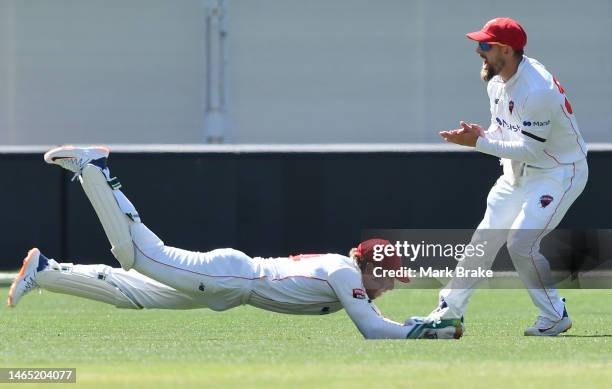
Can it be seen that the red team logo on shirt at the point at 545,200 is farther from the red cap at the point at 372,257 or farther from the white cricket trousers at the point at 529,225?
the red cap at the point at 372,257

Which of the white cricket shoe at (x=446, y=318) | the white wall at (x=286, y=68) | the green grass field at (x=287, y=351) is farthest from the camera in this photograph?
the white wall at (x=286, y=68)

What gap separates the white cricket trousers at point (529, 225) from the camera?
30.0ft

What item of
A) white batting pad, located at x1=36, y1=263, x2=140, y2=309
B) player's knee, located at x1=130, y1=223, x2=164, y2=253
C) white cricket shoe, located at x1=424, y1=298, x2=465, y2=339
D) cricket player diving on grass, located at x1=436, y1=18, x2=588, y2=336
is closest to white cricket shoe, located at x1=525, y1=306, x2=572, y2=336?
cricket player diving on grass, located at x1=436, y1=18, x2=588, y2=336

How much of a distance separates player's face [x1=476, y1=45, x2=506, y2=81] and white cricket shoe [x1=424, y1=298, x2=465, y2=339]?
5.14 ft

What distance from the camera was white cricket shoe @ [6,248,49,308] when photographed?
29.2ft

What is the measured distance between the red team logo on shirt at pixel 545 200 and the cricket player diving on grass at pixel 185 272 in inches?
41.6

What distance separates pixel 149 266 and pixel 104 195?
549 mm

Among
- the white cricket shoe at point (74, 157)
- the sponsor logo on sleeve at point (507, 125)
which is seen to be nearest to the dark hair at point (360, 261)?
the sponsor logo on sleeve at point (507, 125)

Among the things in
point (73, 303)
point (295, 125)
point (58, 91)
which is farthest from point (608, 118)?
point (73, 303)

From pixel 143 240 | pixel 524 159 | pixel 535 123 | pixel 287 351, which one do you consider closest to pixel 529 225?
pixel 524 159

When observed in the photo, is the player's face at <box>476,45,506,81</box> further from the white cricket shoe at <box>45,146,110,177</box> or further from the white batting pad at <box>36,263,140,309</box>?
the white batting pad at <box>36,263,140,309</box>

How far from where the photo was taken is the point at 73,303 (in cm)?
1296

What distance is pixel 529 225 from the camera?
9125 millimetres

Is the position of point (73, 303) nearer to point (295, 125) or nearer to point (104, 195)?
point (104, 195)
